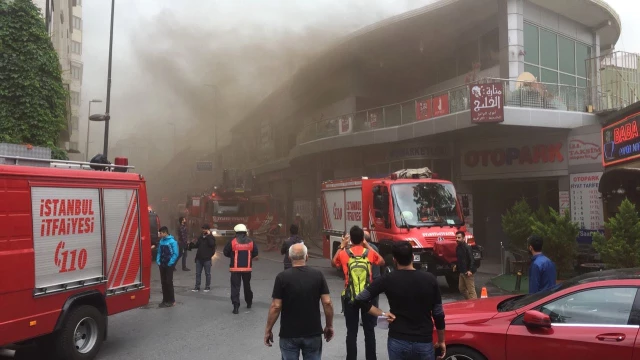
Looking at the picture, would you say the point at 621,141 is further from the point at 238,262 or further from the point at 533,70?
the point at 238,262

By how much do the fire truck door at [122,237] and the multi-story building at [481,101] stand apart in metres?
7.60

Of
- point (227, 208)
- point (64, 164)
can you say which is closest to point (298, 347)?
point (64, 164)

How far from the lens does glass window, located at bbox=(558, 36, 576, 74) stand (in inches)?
765

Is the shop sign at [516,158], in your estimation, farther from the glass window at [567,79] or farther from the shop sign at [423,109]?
the glass window at [567,79]

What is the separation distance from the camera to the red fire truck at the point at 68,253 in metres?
5.34

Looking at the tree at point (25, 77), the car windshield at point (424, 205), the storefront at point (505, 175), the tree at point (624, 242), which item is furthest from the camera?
the storefront at point (505, 175)

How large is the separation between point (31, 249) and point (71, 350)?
1336 millimetres

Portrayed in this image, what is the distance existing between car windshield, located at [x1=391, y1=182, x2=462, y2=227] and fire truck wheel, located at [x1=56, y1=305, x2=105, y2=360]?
22.4 ft

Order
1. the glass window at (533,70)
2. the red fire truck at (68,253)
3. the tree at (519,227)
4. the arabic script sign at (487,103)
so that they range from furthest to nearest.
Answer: the glass window at (533,70) < the arabic script sign at (487,103) < the tree at (519,227) < the red fire truck at (68,253)

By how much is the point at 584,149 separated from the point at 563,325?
13.7 meters

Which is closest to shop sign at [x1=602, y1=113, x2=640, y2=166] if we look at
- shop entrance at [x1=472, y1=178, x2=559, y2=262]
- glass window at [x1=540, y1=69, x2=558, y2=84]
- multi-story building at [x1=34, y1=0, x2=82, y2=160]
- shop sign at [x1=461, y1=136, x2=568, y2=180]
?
shop sign at [x1=461, y1=136, x2=568, y2=180]

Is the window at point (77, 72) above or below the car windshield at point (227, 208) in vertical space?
above

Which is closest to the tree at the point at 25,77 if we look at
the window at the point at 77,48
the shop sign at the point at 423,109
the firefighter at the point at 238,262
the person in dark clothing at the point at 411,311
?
the firefighter at the point at 238,262

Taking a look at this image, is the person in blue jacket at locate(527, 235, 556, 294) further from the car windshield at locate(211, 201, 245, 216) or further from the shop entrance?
the car windshield at locate(211, 201, 245, 216)
